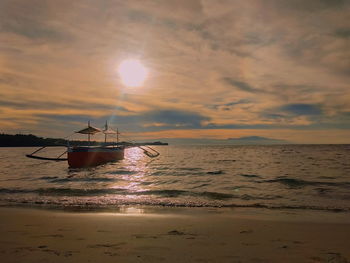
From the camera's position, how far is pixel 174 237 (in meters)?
6.79

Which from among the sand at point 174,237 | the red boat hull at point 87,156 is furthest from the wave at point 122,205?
the red boat hull at point 87,156

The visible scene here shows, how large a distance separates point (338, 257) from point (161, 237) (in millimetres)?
3737

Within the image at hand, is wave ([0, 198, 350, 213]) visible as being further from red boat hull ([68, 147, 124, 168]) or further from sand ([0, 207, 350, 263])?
red boat hull ([68, 147, 124, 168])

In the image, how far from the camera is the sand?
5.44 metres

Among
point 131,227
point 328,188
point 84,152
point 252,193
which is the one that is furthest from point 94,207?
point 84,152

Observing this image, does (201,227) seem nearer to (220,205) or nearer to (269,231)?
(269,231)

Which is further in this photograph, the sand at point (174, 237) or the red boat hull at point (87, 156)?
the red boat hull at point (87, 156)

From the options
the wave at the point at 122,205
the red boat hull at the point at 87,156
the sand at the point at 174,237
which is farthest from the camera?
the red boat hull at the point at 87,156

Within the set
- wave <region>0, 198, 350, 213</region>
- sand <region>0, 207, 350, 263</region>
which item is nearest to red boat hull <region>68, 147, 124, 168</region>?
wave <region>0, 198, 350, 213</region>

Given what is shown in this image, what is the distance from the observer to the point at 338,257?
5.41 m

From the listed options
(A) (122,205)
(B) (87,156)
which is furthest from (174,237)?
(B) (87,156)

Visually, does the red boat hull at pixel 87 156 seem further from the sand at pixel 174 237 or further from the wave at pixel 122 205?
the sand at pixel 174 237

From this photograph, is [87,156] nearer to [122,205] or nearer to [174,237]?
[122,205]

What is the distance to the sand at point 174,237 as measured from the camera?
544 centimetres
